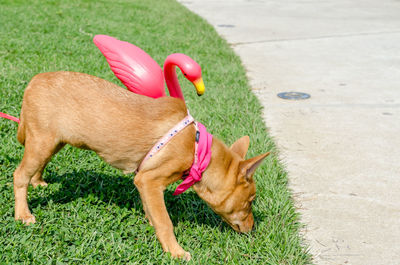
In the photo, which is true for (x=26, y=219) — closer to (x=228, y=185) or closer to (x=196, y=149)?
(x=196, y=149)

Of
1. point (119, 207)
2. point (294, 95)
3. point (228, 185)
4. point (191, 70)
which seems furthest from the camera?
point (294, 95)

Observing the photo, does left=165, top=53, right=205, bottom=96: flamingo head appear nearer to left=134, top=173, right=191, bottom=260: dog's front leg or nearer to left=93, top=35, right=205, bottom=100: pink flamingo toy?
left=93, top=35, right=205, bottom=100: pink flamingo toy

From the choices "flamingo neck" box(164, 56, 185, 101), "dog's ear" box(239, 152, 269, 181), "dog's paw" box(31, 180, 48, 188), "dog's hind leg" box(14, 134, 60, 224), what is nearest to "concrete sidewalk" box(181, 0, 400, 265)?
"dog's ear" box(239, 152, 269, 181)

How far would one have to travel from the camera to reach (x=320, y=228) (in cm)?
352

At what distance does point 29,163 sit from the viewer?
3.28 metres

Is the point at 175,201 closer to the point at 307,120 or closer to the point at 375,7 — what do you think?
the point at 307,120

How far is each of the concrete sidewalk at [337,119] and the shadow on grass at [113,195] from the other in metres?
0.86

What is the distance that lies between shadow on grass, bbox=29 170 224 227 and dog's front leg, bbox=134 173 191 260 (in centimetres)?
51

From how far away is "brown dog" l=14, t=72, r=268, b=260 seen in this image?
3.09 m

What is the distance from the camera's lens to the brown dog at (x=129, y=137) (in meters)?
3.09

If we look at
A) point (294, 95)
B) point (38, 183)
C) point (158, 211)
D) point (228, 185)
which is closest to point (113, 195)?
point (38, 183)

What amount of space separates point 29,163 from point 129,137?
2.63ft

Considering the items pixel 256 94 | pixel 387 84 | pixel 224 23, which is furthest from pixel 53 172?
pixel 224 23

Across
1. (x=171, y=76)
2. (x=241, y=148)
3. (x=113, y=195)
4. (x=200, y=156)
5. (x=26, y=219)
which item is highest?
(x=171, y=76)
